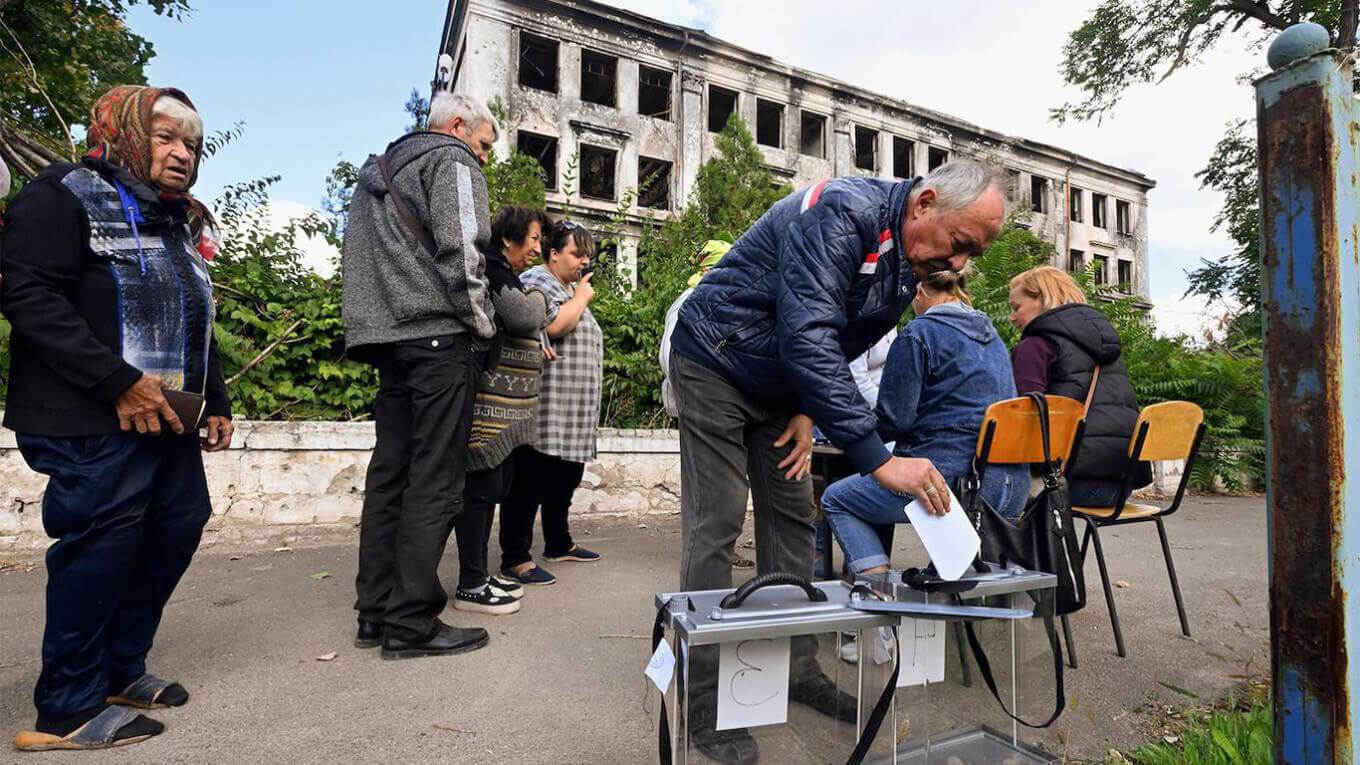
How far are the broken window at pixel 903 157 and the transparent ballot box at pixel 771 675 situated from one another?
1166 inches

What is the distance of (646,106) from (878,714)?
82.6 feet

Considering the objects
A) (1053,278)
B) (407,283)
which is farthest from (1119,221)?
(407,283)

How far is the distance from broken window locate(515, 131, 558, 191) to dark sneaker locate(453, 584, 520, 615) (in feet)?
66.0

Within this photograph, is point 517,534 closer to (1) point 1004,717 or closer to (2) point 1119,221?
(1) point 1004,717

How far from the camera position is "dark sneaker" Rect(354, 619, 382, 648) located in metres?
2.71

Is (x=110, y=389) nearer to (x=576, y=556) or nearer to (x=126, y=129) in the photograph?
(x=126, y=129)

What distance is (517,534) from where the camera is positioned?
375cm

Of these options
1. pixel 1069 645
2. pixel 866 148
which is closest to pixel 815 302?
pixel 1069 645

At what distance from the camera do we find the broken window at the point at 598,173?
23.4 meters

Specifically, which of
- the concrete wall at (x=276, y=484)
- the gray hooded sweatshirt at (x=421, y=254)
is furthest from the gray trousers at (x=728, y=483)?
the concrete wall at (x=276, y=484)

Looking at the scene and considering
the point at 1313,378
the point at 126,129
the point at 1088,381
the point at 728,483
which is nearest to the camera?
the point at 1313,378

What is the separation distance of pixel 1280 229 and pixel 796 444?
4.39ft

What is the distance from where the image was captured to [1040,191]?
33.2m

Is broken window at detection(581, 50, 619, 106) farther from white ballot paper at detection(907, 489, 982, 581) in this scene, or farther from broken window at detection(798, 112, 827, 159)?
white ballot paper at detection(907, 489, 982, 581)
